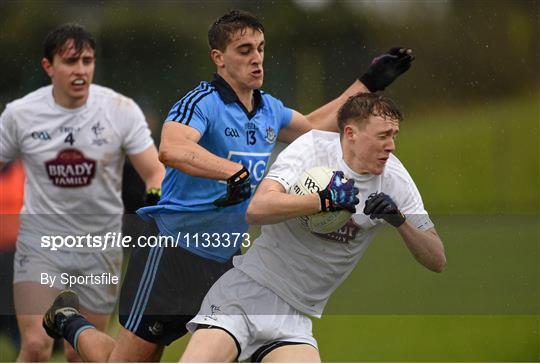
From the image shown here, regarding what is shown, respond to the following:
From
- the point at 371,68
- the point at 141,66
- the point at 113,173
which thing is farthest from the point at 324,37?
the point at 113,173

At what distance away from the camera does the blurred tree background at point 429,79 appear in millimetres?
6852

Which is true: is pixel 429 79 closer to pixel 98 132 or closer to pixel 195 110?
pixel 195 110

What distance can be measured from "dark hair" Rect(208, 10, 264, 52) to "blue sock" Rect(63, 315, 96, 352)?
1.52 meters

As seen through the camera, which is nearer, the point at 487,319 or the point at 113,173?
the point at 487,319

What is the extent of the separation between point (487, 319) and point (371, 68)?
1418 mm

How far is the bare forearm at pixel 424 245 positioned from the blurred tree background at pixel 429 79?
66 centimetres

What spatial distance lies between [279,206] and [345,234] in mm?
437

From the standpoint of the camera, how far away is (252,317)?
593cm

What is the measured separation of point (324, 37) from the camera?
7000 millimetres

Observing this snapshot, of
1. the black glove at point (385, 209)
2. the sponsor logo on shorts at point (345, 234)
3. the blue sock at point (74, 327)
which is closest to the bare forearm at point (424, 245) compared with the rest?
the black glove at point (385, 209)

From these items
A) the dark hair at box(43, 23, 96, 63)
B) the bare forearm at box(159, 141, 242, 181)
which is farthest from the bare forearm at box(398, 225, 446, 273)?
the dark hair at box(43, 23, 96, 63)

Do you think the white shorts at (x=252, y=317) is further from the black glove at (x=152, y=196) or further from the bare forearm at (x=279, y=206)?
the black glove at (x=152, y=196)

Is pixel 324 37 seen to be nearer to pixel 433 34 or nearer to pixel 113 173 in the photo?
pixel 433 34

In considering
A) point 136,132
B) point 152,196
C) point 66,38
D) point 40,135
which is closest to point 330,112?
point 152,196
